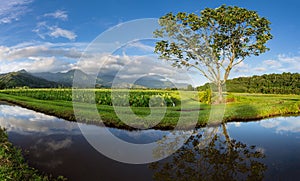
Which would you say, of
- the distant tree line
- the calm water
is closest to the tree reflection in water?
the calm water

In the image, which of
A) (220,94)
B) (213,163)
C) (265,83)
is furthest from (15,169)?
(265,83)

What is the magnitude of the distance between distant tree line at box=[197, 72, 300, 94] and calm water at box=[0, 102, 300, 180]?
2173 inches

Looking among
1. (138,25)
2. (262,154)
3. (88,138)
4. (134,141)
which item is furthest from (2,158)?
(262,154)

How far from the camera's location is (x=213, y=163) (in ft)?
23.1

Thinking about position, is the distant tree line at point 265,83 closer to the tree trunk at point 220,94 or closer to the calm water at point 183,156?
the tree trunk at point 220,94

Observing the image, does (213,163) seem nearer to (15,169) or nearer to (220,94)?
(15,169)

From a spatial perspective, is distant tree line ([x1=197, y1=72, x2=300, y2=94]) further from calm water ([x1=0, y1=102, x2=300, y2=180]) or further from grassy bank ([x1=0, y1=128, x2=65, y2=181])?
grassy bank ([x1=0, y1=128, x2=65, y2=181])

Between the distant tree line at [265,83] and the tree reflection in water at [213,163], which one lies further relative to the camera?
the distant tree line at [265,83]

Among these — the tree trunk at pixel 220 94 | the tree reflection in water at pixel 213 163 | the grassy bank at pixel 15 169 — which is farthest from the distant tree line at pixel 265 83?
the grassy bank at pixel 15 169

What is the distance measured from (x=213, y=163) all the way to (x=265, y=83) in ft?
238

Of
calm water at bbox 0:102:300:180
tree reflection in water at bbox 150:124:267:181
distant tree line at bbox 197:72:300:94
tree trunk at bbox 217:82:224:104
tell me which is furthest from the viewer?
distant tree line at bbox 197:72:300:94

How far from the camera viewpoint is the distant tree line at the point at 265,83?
210 feet

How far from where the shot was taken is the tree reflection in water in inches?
243

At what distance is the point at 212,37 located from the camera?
2797 centimetres
